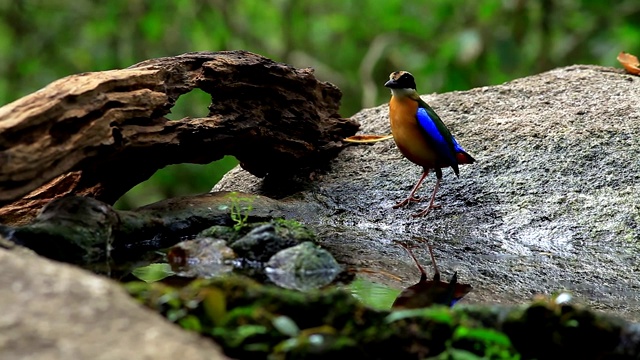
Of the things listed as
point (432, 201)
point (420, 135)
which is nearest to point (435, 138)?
point (420, 135)

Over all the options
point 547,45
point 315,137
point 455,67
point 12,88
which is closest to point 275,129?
point 315,137

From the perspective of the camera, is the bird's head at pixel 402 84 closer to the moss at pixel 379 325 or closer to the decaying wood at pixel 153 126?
the decaying wood at pixel 153 126

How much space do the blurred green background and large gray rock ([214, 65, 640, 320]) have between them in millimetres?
2652

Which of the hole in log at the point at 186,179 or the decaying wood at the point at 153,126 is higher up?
the hole in log at the point at 186,179

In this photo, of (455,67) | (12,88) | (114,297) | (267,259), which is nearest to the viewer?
(114,297)

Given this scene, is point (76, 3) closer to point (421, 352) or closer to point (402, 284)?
point (402, 284)

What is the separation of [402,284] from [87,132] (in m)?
1.66

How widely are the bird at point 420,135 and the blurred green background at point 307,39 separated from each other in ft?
11.5

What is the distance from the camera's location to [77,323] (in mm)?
2020

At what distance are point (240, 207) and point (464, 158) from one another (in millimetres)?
1526

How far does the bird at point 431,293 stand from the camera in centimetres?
310

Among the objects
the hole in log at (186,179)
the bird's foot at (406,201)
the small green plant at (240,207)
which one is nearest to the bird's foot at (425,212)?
the bird's foot at (406,201)

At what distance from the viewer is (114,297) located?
2.18m

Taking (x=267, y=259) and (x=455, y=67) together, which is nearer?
(x=267, y=259)
